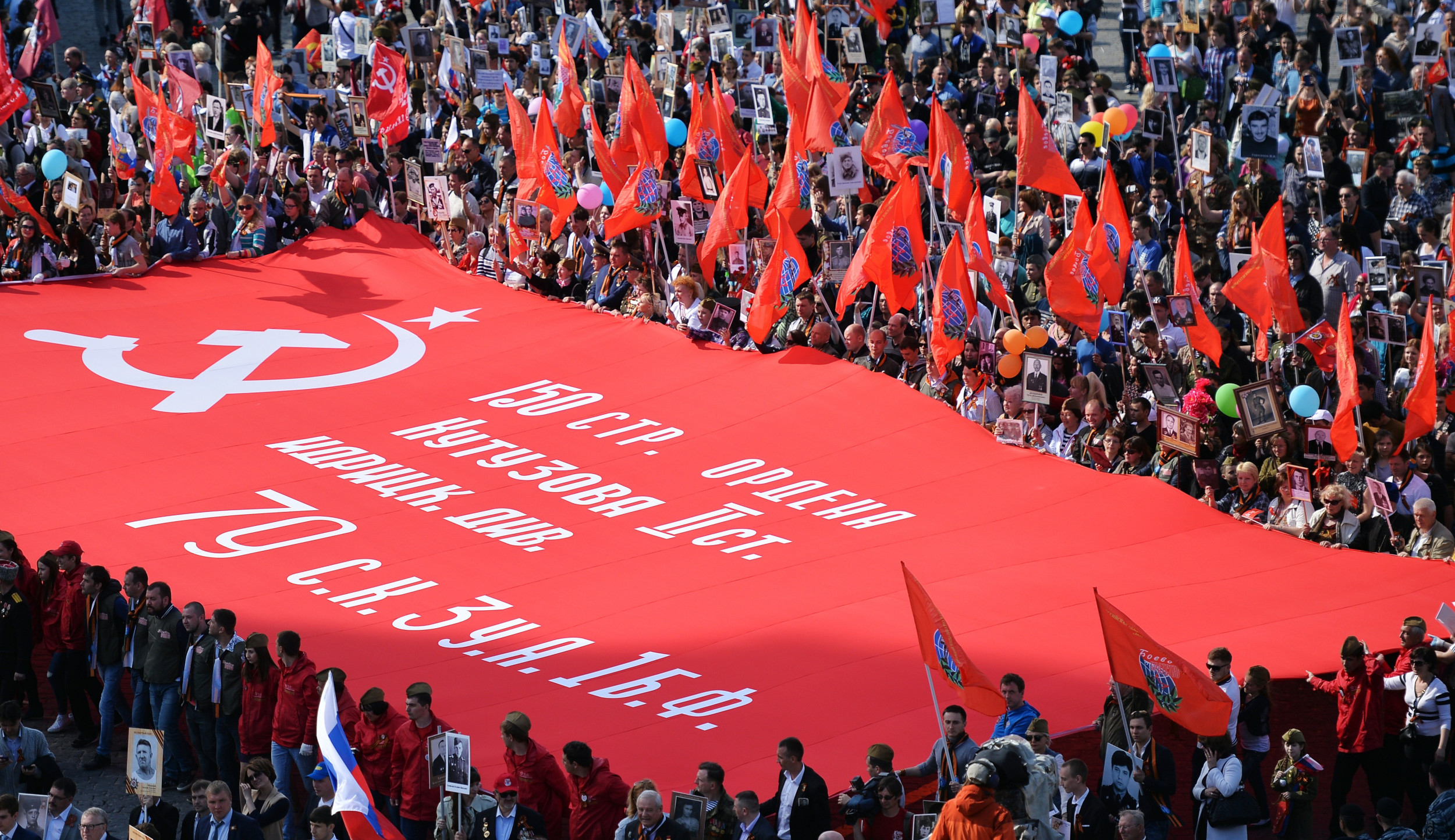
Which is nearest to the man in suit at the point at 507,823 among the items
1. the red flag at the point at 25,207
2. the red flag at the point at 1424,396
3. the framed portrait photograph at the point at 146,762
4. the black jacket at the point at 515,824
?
the black jacket at the point at 515,824

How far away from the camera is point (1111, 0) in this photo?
29.0 metres

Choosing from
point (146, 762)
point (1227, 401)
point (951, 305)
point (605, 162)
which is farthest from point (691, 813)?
point (605, 162)

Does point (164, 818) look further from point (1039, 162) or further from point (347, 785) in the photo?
point (1039, 162)

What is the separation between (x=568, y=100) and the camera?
20.7m

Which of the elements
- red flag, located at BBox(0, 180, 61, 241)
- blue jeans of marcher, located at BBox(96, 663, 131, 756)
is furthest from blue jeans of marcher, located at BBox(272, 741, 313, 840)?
red flag, located at BBox(0, 180, 61, 241)

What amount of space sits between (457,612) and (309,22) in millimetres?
16927

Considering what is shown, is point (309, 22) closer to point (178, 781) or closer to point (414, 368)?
point (414, 368)

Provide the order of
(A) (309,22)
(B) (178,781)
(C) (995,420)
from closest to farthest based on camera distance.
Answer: (B) (178,781) → (C) (995,420) → (A) (309,22)

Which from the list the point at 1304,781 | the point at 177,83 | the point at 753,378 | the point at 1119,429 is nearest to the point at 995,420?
the point at 1119,429

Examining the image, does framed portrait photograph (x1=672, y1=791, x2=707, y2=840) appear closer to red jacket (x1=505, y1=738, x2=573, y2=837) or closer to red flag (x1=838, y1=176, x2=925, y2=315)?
red jacket (x1=505, y1=738, x2=573, y2=837)

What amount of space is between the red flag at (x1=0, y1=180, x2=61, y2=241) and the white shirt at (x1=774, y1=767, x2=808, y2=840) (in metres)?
11.9

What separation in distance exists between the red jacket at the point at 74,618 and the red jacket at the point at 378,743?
8.78ft

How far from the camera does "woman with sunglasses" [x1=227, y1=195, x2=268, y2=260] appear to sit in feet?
66.7

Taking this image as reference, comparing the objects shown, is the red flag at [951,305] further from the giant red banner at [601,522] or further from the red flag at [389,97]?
the red flag at [389,97]
